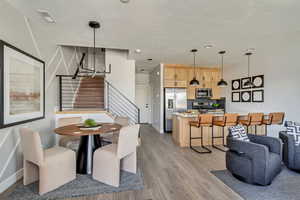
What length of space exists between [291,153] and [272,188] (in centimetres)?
93

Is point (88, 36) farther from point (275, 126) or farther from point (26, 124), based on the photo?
point (275, 126)

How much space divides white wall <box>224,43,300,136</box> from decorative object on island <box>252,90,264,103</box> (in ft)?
0.33

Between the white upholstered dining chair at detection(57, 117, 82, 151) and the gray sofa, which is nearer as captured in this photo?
the gray sofa

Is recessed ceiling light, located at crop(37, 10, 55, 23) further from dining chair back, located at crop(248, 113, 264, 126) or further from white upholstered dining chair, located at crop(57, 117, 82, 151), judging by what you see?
dining chair back, located at crop(248, 113, 264, 126)

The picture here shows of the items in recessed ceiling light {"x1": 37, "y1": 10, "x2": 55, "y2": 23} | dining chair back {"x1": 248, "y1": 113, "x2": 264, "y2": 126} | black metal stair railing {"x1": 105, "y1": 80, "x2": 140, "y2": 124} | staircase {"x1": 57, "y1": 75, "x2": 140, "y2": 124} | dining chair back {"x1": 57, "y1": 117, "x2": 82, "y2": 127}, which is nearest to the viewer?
recessed ceiling light {"x1": 37, "y1": 10, "x2": 55, "y2": 23}

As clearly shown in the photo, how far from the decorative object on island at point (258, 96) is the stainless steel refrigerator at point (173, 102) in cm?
230

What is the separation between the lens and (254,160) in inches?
85.2

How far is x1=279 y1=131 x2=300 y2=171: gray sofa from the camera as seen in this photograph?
254 centimetres

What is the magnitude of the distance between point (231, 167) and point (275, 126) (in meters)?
2.95

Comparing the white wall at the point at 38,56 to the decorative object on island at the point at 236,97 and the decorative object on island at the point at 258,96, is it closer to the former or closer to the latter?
the decorative object on island at the point at 236,97

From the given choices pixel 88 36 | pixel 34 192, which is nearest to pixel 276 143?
pixel 34 192

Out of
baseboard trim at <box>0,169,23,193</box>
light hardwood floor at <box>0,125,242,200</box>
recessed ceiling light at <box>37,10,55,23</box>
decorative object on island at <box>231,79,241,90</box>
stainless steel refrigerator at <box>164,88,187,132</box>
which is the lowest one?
light hardwood floor at <box>0,125,242,200</box>

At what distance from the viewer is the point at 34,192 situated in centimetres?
205

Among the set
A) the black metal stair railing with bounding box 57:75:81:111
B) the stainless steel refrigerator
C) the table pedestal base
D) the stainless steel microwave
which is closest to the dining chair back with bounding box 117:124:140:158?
the table pedestal base
